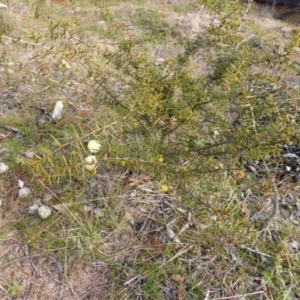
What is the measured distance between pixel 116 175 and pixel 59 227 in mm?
422

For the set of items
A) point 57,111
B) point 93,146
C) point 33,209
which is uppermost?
point 93,146

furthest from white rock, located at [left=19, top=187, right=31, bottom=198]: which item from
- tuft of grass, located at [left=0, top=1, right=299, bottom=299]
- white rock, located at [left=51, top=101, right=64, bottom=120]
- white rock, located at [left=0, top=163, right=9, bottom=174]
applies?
white rock, located at [left=51, top=101, right=64, bottom=120]

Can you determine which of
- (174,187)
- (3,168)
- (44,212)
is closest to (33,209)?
(44,212)

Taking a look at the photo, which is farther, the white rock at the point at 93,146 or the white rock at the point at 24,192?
the white rock at the point at 24,192

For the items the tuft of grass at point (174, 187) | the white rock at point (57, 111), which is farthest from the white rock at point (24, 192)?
the white rock at point (57, 111)

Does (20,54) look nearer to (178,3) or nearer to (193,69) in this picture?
(193,69)

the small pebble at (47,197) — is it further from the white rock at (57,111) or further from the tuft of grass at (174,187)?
the white rock at (57,111)

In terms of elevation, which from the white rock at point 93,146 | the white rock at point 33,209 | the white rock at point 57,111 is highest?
the white rock at point 93,146

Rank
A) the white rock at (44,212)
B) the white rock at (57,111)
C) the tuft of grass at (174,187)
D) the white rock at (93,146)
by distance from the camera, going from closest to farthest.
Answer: the white rock at (93,146) < the tuft of grass at (174,187) < the white rock at (44,212) < the white rock at (57,111)

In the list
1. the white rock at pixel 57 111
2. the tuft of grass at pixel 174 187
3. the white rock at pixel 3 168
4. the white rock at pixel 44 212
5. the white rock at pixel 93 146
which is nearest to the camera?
the white rock at pixel 93 146

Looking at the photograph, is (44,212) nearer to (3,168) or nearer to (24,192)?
(24,192)

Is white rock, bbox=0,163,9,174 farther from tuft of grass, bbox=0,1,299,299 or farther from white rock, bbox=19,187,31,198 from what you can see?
white rock, bbox=19,187,31,198

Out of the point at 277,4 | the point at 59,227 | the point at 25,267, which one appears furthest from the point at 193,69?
the point at 277,4

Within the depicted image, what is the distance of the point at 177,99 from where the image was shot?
1554 mm
